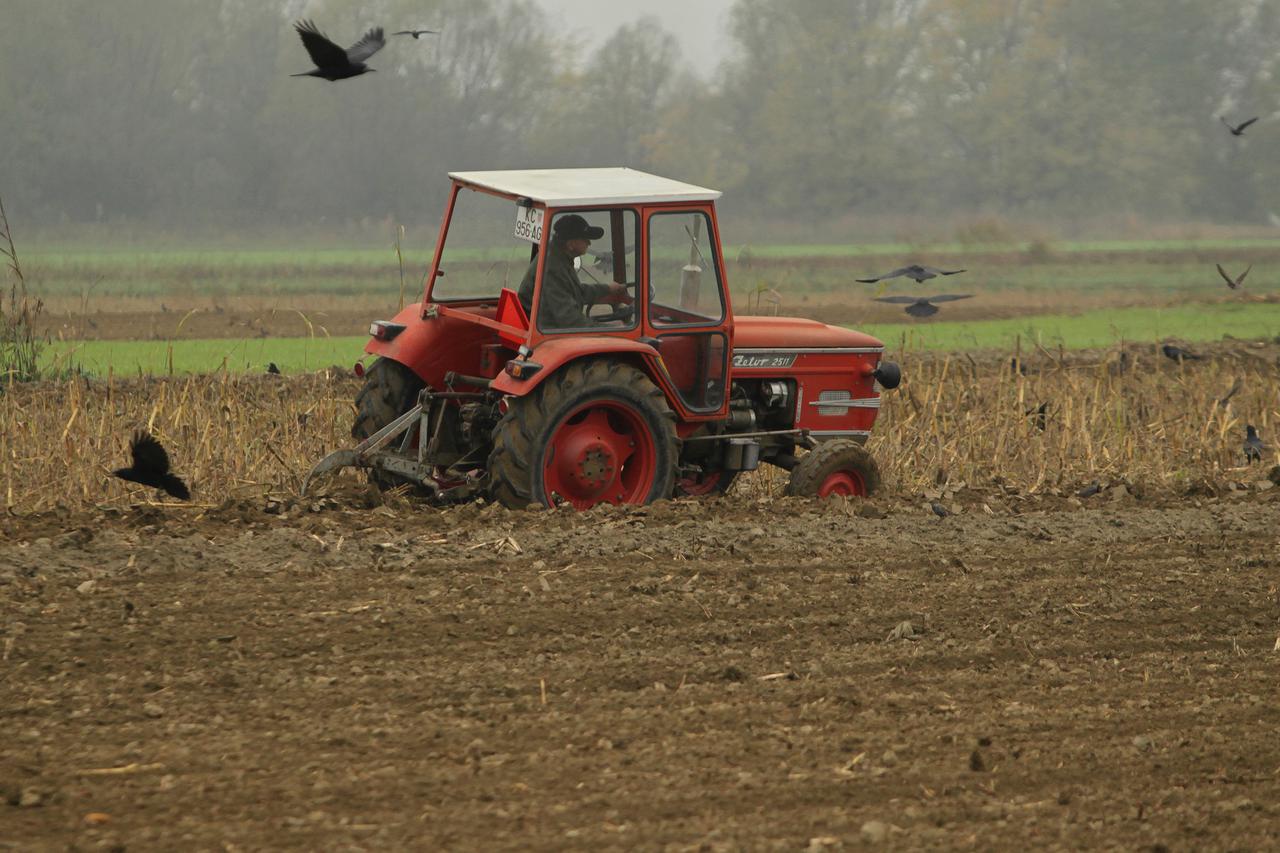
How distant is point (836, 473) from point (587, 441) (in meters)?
1.73

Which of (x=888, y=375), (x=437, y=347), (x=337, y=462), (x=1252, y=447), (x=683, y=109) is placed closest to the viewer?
(x=337, y=462)

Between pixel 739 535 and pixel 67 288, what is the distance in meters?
23.0

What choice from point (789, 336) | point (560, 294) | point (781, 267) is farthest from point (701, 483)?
point (781, 267)

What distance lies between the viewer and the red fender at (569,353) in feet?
26.0

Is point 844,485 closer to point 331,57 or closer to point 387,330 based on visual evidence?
point 387,330

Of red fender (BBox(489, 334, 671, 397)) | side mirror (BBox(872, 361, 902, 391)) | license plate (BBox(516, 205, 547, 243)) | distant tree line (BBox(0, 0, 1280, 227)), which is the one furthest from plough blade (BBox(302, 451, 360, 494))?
distant tree line (BBox(0, 0, 1280, 227))

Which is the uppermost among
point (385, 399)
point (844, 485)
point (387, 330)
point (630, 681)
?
point (387, 330)

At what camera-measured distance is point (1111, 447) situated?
11.8 metres

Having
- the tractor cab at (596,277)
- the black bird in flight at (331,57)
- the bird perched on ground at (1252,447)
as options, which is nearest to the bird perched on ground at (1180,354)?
the bird perched on ground at (1252,447)

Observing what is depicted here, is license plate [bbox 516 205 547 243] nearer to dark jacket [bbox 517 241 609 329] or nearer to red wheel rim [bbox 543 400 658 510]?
dark jacket [bbox 517 241 609 329]

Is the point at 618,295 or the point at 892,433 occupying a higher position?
the point at 618,295

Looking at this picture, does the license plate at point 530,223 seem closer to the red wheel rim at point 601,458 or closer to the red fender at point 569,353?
the red fender at point 569,353

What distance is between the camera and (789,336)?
9.47 meters

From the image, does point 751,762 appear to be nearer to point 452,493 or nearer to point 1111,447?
point 452,493
